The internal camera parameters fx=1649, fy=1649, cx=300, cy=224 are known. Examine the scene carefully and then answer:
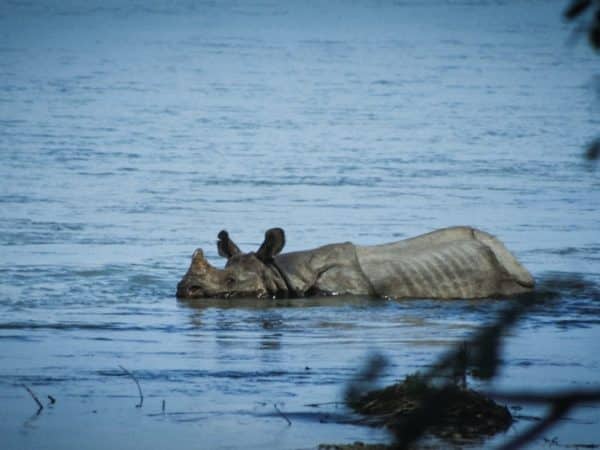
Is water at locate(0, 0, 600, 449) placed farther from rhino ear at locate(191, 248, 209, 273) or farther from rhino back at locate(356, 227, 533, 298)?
rhino ear at locate(191, 248, 209, 273)

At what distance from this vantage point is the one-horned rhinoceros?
12.0m

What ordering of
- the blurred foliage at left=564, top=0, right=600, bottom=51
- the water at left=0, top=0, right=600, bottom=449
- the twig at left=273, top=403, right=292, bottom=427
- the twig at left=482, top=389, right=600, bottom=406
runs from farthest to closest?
the water at left=0, top=0, right=600, bottom=449
the twig at left=273, top=403, right=292, bottom=427
the blurred foliage at left=564, top=0, right=600, bottom=51
the twig at left=482, top=389, right=600, bottom=406

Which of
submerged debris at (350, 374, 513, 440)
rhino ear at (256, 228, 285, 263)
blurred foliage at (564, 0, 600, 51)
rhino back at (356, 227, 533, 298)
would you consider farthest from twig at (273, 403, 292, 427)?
blurred foliage at (564, 0, 600, 51)

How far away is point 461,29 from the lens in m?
54.0

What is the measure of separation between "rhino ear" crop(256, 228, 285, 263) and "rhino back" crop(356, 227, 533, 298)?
0.64m

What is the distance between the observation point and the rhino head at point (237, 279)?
1216cm

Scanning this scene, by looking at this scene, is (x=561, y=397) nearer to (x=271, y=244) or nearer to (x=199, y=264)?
(x=271, y=244)

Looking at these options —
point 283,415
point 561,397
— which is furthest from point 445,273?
point 561,397

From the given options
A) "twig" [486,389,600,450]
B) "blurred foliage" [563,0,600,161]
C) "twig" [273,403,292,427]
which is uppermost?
"blurred foliage" [563,0,600,161]

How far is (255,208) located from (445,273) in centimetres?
614

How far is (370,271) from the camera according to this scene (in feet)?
39.6

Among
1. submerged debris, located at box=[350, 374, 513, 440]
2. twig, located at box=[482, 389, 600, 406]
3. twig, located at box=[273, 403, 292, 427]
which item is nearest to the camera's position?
twig, located at box=[482, 389, 600, 406]

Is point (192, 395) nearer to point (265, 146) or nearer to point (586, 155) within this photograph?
point (586, 155)

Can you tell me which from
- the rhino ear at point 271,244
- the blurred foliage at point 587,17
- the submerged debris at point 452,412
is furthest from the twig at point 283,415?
the blurred foliage at point 587,17
